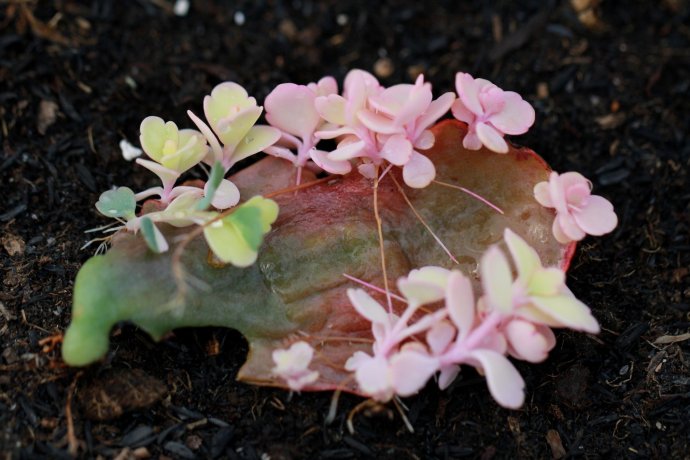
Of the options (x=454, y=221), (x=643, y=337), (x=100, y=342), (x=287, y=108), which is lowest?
(x=643, y=337)

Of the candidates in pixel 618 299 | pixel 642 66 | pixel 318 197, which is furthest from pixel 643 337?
pixel 642 66

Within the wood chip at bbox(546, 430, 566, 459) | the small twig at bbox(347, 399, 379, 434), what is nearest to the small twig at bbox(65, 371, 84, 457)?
the small twig at bbox(347, 399, 379, 434)

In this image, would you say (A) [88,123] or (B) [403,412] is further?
(A) [88,123]

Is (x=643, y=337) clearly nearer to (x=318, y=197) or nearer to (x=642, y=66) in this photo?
(x=318, y=197)

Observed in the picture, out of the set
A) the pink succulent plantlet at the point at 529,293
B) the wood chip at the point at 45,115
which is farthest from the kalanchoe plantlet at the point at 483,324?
the wood chip at the point at 45,115

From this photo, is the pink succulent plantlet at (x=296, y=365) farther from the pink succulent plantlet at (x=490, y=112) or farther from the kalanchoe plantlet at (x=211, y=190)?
the pink succulent plantlet at (x=490, y=112)

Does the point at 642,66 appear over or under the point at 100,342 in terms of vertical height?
under

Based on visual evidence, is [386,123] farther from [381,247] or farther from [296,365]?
[296,365]
